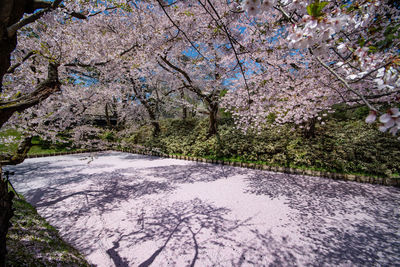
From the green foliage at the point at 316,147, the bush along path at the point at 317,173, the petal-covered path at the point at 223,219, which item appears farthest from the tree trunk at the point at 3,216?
the green foliage at the point at 316,147

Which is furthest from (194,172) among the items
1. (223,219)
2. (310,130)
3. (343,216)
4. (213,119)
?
(310,130)

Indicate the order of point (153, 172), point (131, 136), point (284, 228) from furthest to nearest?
point (131, 136), point (153, 172), point (284, 228)

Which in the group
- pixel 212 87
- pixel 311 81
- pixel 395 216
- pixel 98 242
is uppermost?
pixel 212 87

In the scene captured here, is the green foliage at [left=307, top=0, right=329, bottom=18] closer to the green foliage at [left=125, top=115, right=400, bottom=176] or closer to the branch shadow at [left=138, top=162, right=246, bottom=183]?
the branch shadow at [left=138, top=162, right=246, bottom=183]

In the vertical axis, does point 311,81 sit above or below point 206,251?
above

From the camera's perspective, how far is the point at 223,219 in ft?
11.7

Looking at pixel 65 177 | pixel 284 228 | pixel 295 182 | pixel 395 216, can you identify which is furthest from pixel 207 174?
pixel 65 177

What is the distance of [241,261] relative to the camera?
2453 millimetres

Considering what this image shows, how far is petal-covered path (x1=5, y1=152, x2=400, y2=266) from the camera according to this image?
2.58 meters

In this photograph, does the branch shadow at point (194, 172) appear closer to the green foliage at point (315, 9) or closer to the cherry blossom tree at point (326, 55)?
the cherry blossom tree at point (326, 55)

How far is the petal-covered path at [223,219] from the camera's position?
2582 millimetres

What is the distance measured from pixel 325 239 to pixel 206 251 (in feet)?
6.81

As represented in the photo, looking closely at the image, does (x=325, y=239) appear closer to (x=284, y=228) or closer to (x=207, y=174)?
(x=284, y=228)

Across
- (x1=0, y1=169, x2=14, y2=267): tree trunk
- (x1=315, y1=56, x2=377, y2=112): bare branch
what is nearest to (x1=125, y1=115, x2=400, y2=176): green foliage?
(x1=315, y1=56, x2=377, y2=112): bare branch
